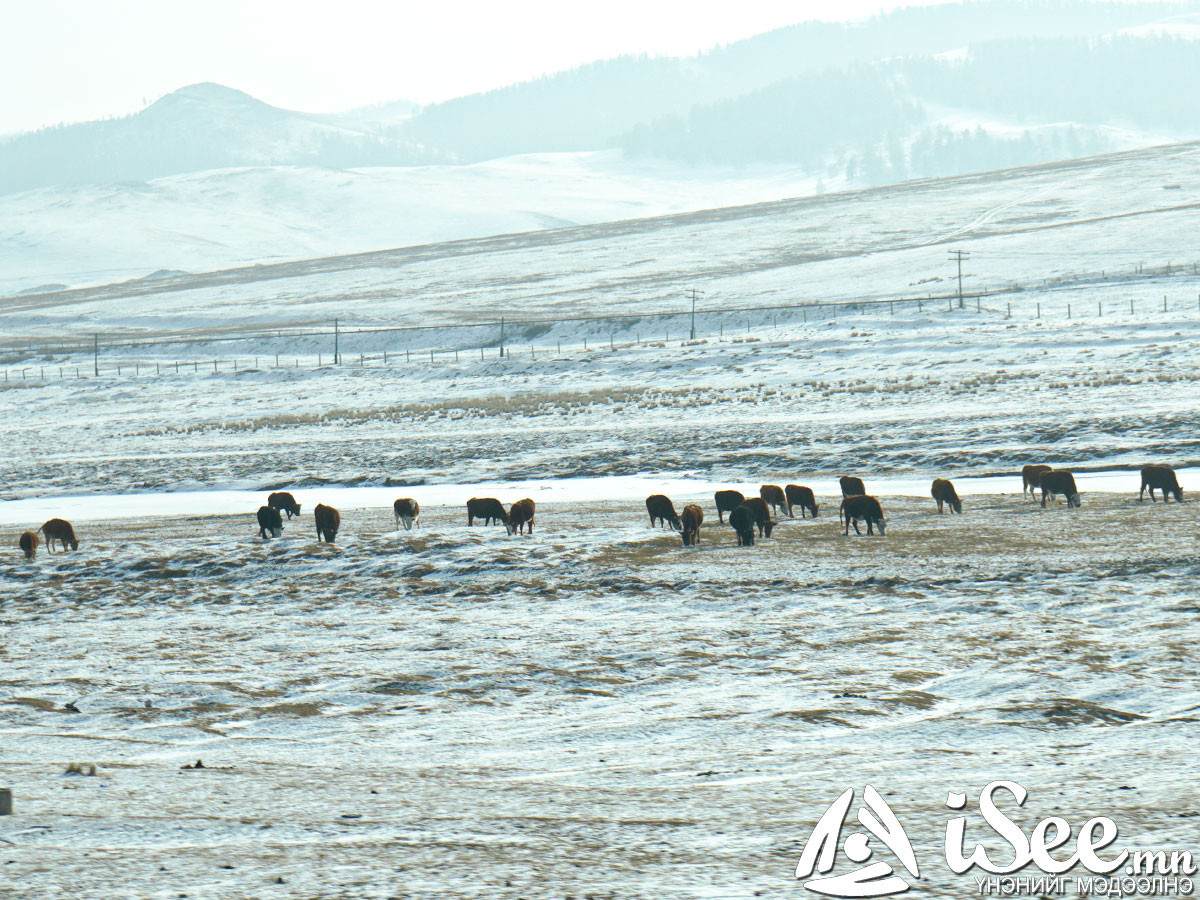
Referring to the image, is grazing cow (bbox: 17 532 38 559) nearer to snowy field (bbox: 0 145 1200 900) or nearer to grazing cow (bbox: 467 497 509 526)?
snowy field (bbox: 0 145 1200 900)

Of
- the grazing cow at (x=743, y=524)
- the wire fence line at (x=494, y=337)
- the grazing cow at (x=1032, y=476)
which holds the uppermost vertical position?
the wire fence line at (x=494, y=337)

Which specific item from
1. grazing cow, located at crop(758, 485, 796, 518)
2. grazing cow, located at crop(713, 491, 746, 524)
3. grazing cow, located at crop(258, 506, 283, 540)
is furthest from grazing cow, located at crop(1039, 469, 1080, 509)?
grazing cow, located at crop(258, 506, 283, 540)

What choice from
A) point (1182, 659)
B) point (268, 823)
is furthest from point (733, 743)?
point (1182, 659)

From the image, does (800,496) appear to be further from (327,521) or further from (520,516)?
(327,521)

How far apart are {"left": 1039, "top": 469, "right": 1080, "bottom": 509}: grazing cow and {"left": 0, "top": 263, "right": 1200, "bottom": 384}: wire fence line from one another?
179 feet

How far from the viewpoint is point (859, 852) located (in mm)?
8008

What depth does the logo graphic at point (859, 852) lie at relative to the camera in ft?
24.6

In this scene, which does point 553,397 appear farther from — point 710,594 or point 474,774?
point 474,774

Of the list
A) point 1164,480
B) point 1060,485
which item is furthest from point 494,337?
point 1164,480

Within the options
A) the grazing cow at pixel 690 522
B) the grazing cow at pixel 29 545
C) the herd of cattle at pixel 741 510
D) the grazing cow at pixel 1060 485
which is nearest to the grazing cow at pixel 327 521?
the herd of cattle at pixel 741 510

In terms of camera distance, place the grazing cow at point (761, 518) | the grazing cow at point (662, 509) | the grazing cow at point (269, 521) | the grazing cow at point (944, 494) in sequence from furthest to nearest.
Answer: the grazing cow at point (944, 494)
the grazing cow at point (269, 521)
the grazing cow at point (662, 509)
the grazing cow at point (761, 518)

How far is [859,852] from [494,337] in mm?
90456

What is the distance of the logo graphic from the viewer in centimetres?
751

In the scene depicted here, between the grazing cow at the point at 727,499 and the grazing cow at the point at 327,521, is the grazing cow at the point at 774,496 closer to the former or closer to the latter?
the grazing cow at the point at 727,499
